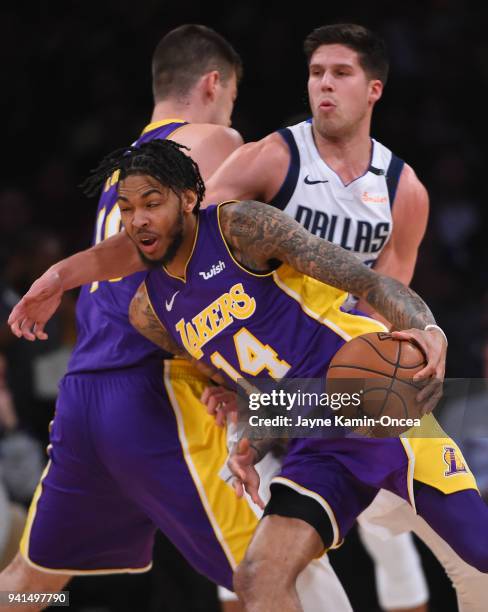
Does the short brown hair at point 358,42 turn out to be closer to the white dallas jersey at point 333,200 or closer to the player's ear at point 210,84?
the white dallas jersey at point 333,200

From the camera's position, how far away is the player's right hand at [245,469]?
3607mm

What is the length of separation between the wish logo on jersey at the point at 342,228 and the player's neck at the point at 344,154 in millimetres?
163

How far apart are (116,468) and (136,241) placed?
0.92 metres

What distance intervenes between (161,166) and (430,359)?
1169mm

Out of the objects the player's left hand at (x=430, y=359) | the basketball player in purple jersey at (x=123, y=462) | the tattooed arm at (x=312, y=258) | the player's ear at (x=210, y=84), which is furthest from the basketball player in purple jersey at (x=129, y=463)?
the player's left hand at (x=430, y=359)

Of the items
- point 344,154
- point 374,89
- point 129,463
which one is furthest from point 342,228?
point 129,463

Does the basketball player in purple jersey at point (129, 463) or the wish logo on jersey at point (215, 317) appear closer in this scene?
the wish logo on jersey at point (215, 317)

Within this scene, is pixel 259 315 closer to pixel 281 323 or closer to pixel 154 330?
pixel 281 323

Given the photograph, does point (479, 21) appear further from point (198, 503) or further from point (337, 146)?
point (198, 503)

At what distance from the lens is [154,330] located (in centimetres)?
400

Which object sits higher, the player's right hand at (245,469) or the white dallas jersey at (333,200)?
the white dallas jersey at (333,200)

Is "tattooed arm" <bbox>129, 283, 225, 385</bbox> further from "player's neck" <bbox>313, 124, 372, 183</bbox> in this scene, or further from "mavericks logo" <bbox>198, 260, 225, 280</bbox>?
"player's neck" <bbox>313, 124, 372, 183</bbox>

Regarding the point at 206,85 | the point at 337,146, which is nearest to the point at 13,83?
the point at 206,85

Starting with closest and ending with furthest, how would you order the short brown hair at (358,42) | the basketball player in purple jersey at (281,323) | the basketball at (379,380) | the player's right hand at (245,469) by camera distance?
the basketball at (379,380) < the basketball player in purple jersey at (281,323) < the player's right hand at (245,469) < the short brown hair at (358,42)
